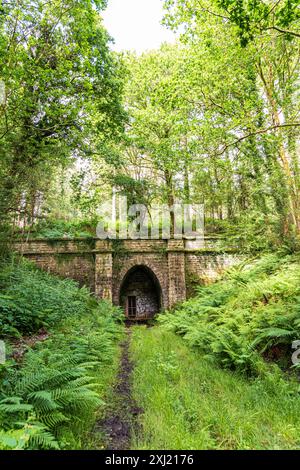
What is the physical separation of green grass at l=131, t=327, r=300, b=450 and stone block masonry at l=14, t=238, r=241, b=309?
7.85 meters

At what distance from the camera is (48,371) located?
308 cm

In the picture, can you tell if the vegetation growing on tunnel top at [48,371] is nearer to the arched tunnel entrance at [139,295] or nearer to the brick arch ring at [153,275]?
the brick arch ring at [153,275]

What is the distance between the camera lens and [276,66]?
9562 millimetres

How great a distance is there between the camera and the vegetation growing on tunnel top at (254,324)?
4.60 meters

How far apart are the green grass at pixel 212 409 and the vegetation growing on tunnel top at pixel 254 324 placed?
1.38 feet

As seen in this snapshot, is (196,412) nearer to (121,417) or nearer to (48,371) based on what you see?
(121,417)

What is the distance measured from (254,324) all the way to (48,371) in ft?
13.6

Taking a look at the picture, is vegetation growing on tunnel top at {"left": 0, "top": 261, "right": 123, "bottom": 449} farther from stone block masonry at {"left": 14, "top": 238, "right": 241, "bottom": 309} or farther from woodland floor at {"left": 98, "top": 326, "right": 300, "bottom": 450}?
stone block masonry at {"left": 14, "top": 238, "right": 241, "bottom": 309}

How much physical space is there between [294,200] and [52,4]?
32.8 feet

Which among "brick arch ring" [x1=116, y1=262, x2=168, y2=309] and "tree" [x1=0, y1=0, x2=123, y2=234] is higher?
"tree" [x1=0, y1=0, x2=123, y2=234]

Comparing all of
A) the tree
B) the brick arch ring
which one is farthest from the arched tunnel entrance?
the tree

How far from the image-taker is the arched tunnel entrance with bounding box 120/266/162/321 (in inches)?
559
